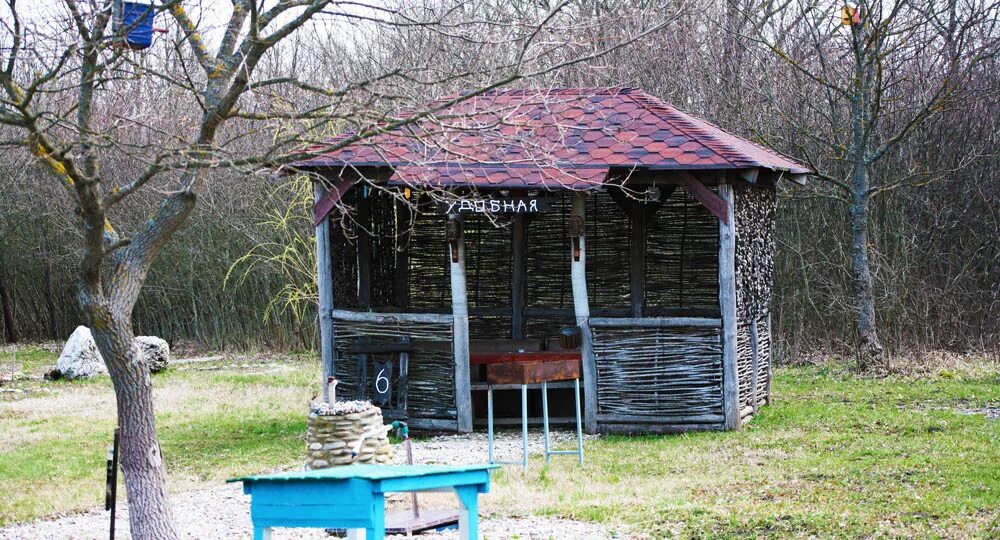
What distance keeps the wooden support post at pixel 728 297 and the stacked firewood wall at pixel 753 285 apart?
0.32 metres

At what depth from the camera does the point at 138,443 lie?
6.50 m

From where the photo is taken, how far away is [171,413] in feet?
44.2

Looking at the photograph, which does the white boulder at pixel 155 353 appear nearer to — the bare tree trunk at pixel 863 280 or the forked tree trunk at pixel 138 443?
the bare tree trunk at pixel 863 280

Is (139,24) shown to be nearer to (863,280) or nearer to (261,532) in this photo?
(261,532)

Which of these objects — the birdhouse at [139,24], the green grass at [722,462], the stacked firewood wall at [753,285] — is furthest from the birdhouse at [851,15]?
the birdhouse at [139,24]

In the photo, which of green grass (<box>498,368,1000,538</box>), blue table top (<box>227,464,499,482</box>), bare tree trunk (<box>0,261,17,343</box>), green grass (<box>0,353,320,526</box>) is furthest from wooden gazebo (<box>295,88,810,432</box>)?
bare tree trunk (<box>0,261,17,343</box>)

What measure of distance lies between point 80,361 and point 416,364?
7747mm

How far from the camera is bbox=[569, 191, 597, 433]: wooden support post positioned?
11.1 meters

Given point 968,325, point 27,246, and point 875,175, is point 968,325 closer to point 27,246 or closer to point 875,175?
point 875,175

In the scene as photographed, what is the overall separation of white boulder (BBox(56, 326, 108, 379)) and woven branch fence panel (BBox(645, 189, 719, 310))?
821 centimetres

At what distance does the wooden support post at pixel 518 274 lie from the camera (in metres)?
12.9

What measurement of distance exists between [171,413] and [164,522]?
716cm

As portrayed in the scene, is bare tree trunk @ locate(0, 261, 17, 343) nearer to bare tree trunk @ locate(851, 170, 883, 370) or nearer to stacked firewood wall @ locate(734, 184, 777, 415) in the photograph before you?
stacked firewood wall @ locate(734, 184, 777, 415)

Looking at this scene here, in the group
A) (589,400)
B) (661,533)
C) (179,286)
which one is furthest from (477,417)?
(179,286)
